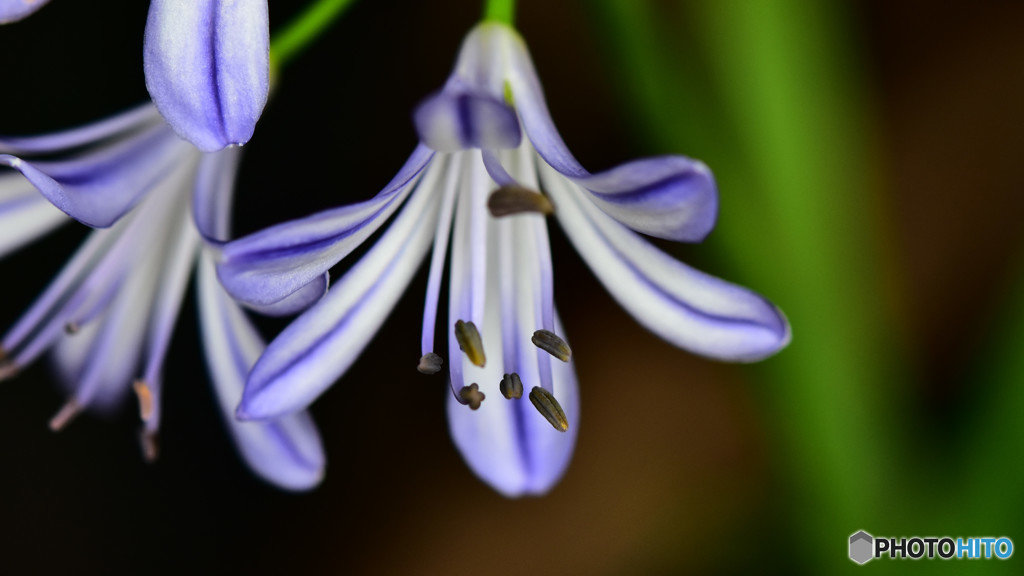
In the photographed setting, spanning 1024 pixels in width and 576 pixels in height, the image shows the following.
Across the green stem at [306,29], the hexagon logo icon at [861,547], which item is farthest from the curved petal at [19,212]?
the hexagon logo icon at [861,547]

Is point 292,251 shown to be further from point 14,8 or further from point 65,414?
point 65,414

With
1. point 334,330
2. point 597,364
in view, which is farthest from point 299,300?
point 597,364

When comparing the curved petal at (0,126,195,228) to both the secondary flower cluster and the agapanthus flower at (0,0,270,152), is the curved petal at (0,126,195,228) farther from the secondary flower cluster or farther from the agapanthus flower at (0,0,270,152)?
the agapanthus flower at (0,0,270,152)

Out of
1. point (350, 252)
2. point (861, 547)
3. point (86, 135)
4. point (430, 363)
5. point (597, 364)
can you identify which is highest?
point (86, 135)

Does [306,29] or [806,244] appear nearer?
[306,29]

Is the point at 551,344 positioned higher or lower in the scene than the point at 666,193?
lower

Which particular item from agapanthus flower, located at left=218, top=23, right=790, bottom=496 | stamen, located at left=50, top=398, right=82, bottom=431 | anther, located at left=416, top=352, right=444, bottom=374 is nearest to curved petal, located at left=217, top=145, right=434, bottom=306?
agapanthus flower, located at left=218, top=23, right=790, bottom=496

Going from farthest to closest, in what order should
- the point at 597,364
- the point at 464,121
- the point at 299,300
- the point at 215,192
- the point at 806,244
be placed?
the point at 597,364
the point at 806,244
the point at 215,192
the point at 299,300
the point at 464,121
